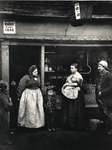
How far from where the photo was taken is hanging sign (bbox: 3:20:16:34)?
26.7ft

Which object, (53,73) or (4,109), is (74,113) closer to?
(53,73)

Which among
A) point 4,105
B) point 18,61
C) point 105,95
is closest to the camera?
point 4,105

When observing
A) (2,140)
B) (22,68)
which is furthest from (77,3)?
(2,140)

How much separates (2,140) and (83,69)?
3921 mm

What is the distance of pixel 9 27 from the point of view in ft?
26.8

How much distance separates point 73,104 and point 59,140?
130 centimetres

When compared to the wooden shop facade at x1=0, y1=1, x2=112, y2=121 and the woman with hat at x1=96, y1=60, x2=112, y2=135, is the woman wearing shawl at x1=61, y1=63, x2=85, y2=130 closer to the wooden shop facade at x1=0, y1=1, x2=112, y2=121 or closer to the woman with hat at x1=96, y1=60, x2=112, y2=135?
the woman with hat at x1=96, y1=60, x2=112, y2=135

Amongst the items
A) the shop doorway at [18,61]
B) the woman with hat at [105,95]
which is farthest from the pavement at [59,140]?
the shop doorway at [18,61]

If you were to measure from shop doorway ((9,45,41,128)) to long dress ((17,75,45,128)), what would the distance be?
654 mm

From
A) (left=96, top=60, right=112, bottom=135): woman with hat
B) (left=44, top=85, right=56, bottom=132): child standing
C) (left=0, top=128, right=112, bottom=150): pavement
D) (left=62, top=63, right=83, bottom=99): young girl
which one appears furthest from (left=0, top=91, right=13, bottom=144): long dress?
(left=96, top=60, right=112, bottom=135): woman with hat

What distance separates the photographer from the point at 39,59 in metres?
8.91

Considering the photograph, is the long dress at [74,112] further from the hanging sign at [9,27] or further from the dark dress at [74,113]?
the hanging sign at [9,27]

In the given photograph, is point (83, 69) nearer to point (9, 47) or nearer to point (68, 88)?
point (68, 88)

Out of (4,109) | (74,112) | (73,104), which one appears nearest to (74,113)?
(74,112)
